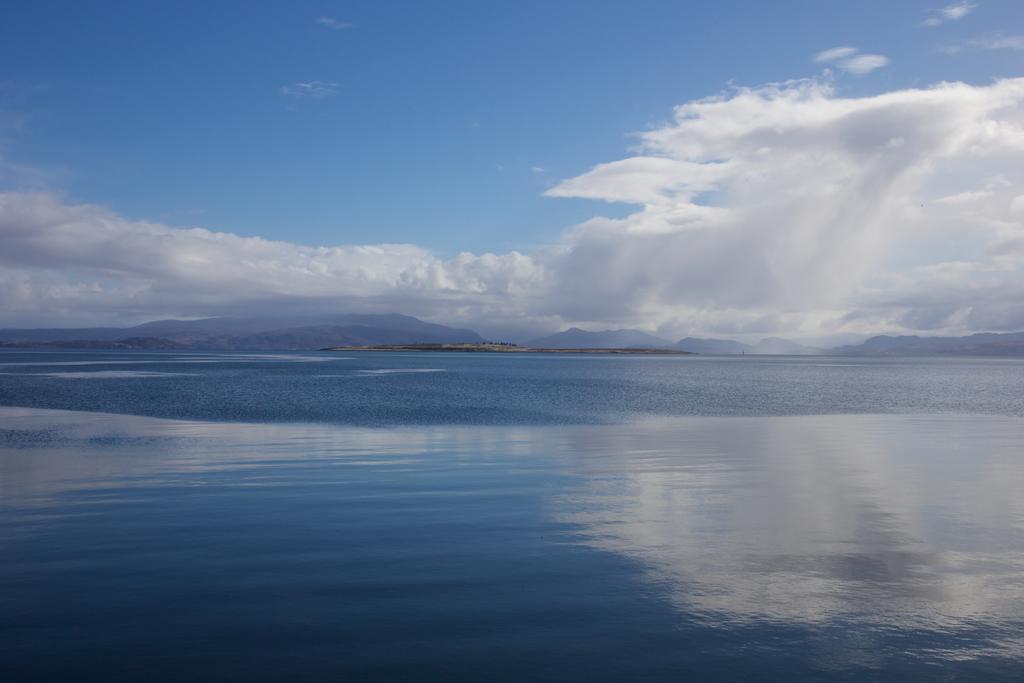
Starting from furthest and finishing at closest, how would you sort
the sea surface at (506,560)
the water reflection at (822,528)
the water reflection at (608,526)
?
the water reflection at (822,528) < the water reflection at (608,526) < the sea surface at (506,560)

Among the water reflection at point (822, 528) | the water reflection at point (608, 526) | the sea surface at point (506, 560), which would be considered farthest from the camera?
the water reflection at point (822, 528)

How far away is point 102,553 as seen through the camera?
12734mm

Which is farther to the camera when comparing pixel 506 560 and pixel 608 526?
pixel 608 526

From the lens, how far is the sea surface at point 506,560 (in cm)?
872

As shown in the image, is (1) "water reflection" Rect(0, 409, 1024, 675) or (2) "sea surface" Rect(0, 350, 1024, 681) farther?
(1) "water reflection" Rect(0, 409, 1024, 675)

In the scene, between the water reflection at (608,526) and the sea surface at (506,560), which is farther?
the water reflection at (608,526)

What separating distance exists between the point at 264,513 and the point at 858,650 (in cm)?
1203

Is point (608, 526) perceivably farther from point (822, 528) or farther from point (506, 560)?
point (822, 528)

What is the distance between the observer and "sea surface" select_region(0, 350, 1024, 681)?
872 cm

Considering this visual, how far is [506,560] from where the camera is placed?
41.1 ft

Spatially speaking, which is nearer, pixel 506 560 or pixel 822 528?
pixel 506 560

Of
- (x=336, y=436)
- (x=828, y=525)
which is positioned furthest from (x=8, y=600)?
(x=336, y=436)

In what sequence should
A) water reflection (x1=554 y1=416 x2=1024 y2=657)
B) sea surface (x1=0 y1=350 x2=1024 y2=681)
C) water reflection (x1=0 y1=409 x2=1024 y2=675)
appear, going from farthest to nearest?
water reflection (x1=554 y1=416 x2=1024 y2=657) < water reflection (x1=0 y1=409 x2=1024 y2=675) < sea surface (x1=0 y1=350 x2=1024 y2=681)

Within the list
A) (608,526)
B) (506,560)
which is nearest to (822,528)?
(608,526)
